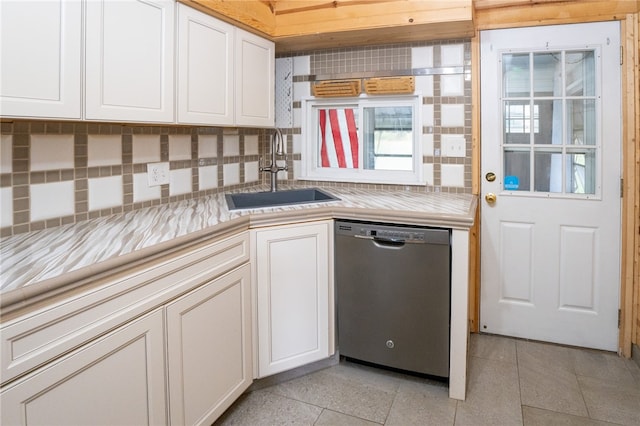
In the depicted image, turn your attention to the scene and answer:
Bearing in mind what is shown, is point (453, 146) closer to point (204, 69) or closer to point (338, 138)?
point (338, 138)

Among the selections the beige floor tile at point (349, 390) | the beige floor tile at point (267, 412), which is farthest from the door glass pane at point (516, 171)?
the beige floor tile at point (267, 412)

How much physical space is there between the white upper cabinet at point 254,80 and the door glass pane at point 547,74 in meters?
1.60

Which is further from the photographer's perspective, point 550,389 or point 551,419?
point 550,389

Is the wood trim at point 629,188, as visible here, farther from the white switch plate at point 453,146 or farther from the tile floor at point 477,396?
the white switch plate at point 453,146

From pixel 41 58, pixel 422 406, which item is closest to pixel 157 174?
pixel 41 58

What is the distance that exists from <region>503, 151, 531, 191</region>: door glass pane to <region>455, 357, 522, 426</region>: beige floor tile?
1057 mm

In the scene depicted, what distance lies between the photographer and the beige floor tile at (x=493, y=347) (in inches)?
96.7

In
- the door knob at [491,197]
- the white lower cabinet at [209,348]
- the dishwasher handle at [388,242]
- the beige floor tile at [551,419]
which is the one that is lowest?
the beige floor tile at [551,419]

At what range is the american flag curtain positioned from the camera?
9.77 ft

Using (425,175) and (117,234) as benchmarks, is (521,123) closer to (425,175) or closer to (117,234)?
(425,175)

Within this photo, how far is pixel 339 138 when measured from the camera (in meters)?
3.02

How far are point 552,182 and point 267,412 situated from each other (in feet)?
6.81

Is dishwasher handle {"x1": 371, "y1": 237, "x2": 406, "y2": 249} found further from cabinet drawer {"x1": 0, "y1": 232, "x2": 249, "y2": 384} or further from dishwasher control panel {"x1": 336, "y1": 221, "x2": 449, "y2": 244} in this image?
cabinet drawer {"x1": 0, "y1": 232, "x2": 249, "y2": 384}

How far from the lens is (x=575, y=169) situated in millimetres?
2494
